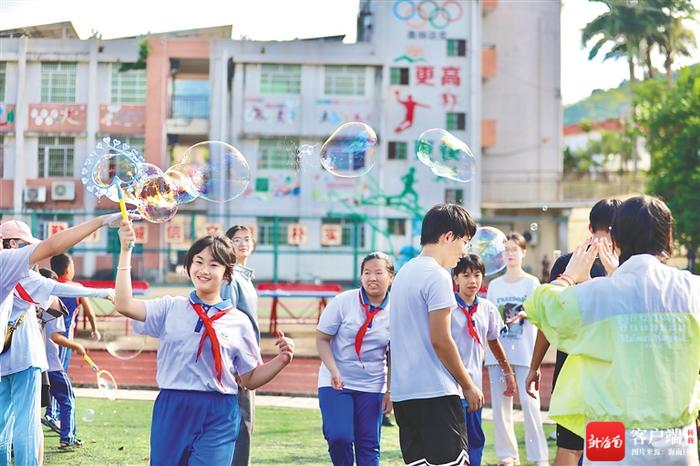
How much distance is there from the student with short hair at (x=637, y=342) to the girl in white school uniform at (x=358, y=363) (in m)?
2.51

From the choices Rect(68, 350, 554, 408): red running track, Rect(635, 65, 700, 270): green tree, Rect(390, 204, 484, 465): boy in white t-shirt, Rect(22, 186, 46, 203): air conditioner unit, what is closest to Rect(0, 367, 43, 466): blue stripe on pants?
Rect(390, 204, 484, 465): boy in white t-shirt

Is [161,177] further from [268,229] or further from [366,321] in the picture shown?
[268,229]

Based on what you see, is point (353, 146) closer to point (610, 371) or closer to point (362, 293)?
point (362, 293)

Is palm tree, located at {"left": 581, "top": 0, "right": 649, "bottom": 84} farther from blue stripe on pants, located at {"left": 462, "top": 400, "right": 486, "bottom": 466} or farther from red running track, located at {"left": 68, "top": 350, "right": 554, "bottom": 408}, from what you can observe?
blue stripe on pants, located at {"left": 462, "top": 400, "right": 486, "bottom": 466}

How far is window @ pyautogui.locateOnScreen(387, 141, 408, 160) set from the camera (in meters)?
37.0

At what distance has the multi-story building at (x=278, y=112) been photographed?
116 feet

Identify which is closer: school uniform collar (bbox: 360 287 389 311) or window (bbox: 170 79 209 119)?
school uniform collar (bbox: 360 287 389 311)

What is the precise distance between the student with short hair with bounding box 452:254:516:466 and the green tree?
24724 millimetres

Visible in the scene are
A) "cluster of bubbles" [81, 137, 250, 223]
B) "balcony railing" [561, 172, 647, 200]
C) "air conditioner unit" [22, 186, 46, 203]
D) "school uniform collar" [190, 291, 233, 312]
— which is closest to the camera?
"school uniform collar" [190, 291, 233, 312]

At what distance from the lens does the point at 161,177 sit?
6.24m

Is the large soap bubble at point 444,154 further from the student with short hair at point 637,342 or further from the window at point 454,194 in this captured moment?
the window at point 454,194

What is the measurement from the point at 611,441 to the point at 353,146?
5.23 m

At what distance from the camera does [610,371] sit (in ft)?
11.9

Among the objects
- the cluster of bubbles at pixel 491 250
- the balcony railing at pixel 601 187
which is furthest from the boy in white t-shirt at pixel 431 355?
the balcony railing at pixel 601 187
